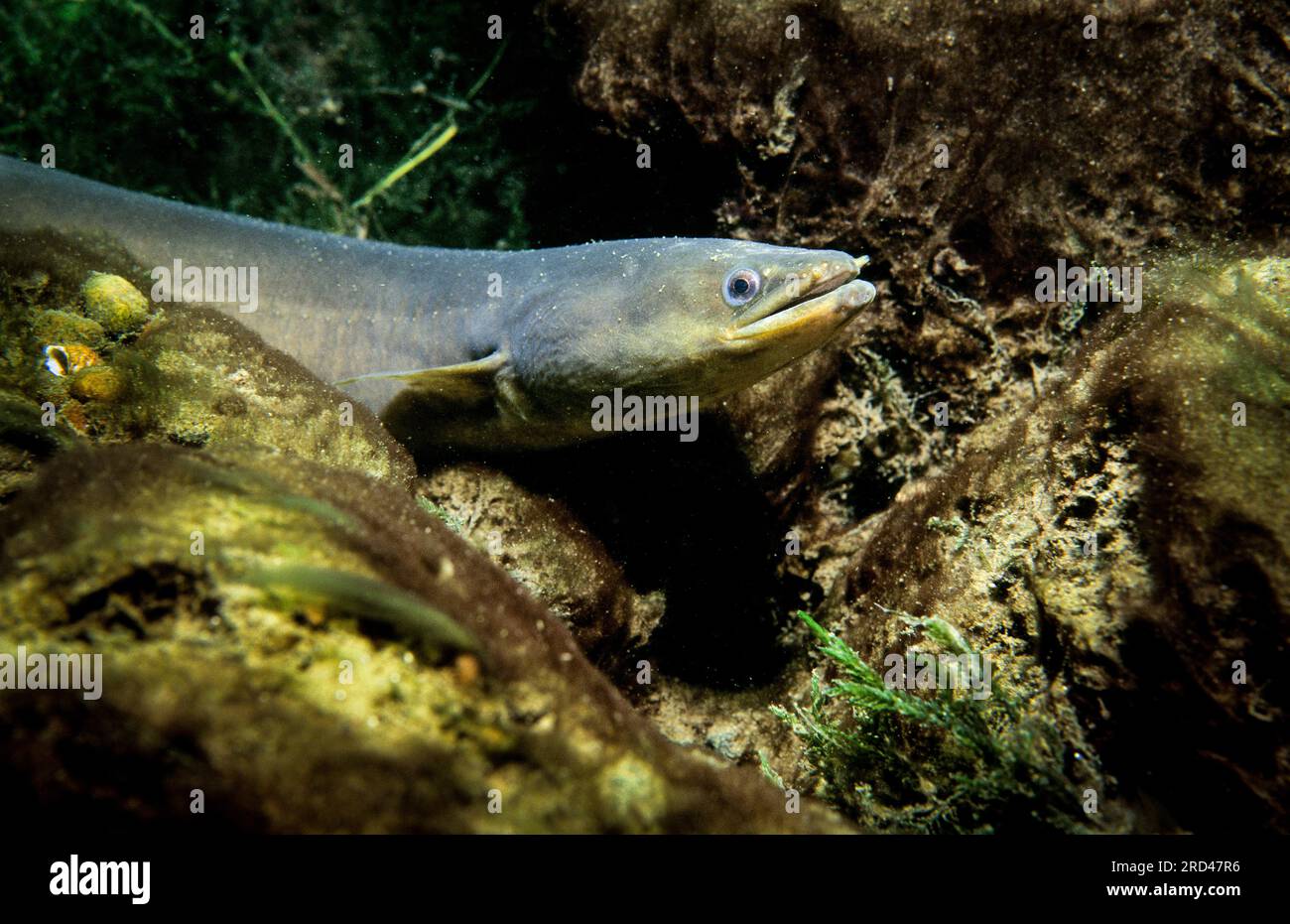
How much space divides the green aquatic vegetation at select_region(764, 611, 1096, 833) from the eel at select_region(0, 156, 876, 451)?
1345mm

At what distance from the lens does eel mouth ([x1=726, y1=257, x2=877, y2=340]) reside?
2.71m

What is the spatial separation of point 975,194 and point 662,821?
3.37 m

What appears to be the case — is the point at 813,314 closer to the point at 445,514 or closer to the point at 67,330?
the point at 445,514

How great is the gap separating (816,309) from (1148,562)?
4.89 ft

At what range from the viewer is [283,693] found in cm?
133

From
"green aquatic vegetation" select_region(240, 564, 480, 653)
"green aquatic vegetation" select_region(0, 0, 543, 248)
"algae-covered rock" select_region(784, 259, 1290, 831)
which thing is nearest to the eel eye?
"algae-covered rock" select_region(784, 259, 1290, 831)

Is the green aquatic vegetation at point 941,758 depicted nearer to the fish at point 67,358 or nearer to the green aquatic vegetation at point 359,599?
the green aquatic vegetation at point 359,599

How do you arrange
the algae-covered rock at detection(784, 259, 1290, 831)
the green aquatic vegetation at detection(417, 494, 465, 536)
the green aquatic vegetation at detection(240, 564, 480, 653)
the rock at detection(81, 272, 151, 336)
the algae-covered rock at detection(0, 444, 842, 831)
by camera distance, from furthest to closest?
the green aquatic vegetation at detection(417, 494, 465, 536) < the rock at detection(81, 272, 151, 336) < the algae-covered rock at detection(784, 259, 1290, 831) < the green aquatic vegetation at detection(240, 564, 480, 653) < the algae-covered rock at detection(0, 444, 842, 831)

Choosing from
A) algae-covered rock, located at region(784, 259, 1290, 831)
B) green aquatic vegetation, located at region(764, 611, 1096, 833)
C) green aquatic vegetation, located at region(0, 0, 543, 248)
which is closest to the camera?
algae-covered rock, located at region(784, 259, 1290, 831)

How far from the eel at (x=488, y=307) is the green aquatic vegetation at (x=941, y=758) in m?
1.35

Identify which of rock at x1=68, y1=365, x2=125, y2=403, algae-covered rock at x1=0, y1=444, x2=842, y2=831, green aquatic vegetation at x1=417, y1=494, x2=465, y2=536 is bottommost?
algae-covered rock at x1=0, y1=444, x2=842, y2=831

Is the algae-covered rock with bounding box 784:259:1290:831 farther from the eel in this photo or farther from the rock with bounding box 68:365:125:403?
the rock with bounding box 68:365:125:403

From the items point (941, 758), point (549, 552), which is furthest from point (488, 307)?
point (941, 758)
